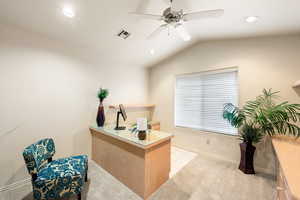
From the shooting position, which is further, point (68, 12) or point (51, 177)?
point (68, 12)

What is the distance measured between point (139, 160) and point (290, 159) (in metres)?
1.64

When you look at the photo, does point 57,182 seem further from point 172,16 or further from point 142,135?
point 172,16

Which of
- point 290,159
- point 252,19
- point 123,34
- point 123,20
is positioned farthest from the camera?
point 123,34

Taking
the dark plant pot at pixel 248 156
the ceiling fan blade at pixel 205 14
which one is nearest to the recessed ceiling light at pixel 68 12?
the ceiling fan blade at pixel 205 14

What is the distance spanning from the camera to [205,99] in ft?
10.5

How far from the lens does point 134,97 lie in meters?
3.77

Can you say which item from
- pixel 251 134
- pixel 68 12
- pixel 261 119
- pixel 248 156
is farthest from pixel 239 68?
pixel 68 12

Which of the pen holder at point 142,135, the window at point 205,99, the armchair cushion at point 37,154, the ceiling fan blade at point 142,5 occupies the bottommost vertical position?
the armchair cushion at point 37,154

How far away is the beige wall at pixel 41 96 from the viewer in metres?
1.86

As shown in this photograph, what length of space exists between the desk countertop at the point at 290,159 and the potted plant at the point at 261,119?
0.20m

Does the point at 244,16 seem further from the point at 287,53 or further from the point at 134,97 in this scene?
the point at 134,97

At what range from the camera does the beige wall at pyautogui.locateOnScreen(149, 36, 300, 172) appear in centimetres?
224

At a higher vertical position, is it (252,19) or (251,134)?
(252,19)

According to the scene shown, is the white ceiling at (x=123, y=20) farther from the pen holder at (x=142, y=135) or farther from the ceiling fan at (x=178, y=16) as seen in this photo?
the pen holder at (x=142, y=135)
